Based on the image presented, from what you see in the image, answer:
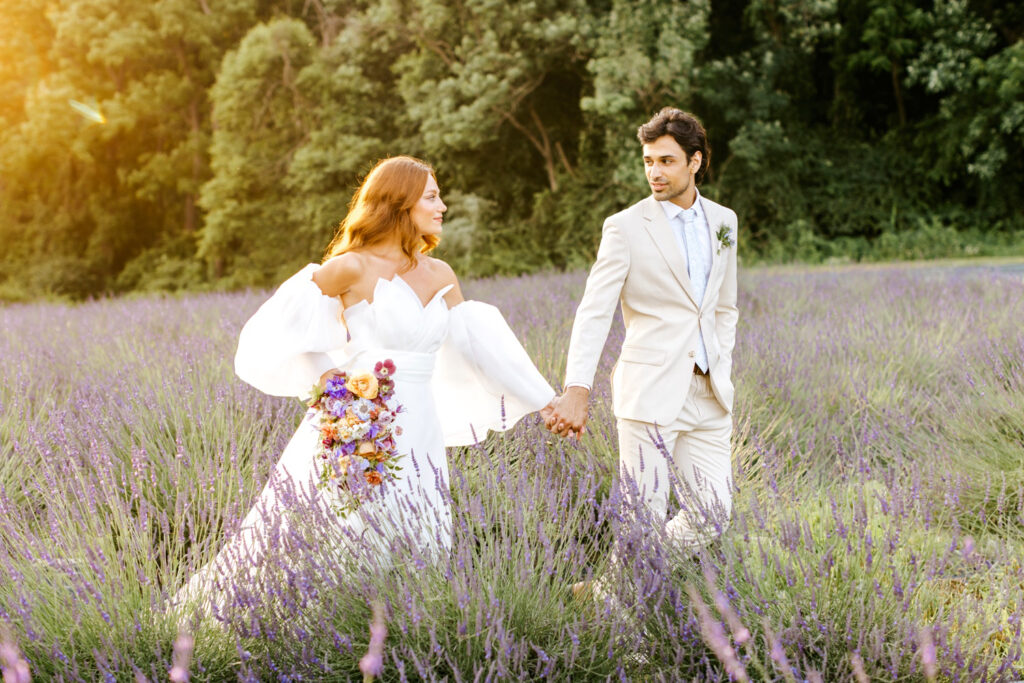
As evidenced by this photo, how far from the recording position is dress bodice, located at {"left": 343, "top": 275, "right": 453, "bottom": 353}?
10.6 ft

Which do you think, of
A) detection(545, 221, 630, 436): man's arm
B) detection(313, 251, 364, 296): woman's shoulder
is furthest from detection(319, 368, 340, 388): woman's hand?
detection(545, 221, 630, 436): man's arm

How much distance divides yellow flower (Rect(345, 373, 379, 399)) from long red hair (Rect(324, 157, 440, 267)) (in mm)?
495

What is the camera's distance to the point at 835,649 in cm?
240

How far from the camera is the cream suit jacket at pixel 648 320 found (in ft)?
10.6

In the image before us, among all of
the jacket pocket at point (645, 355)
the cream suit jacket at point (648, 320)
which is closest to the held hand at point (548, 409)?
the cream suit jacket at point (648, 320)

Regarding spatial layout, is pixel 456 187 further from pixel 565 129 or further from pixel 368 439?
pixel 368 439

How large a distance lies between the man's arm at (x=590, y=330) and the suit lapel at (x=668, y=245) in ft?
0.37

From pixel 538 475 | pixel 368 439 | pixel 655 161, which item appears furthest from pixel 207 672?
pixel 655 161

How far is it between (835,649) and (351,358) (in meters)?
1.84

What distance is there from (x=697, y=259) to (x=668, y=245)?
178mm

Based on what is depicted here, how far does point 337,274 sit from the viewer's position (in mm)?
3244

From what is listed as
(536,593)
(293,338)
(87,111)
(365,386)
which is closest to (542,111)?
(87,111)

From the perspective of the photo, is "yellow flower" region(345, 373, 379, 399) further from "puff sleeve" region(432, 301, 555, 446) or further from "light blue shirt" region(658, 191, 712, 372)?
"light blue shirt" region(658, 191, 712, 372)

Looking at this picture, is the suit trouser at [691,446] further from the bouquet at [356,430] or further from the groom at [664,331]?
the bouquet at [356,430]
